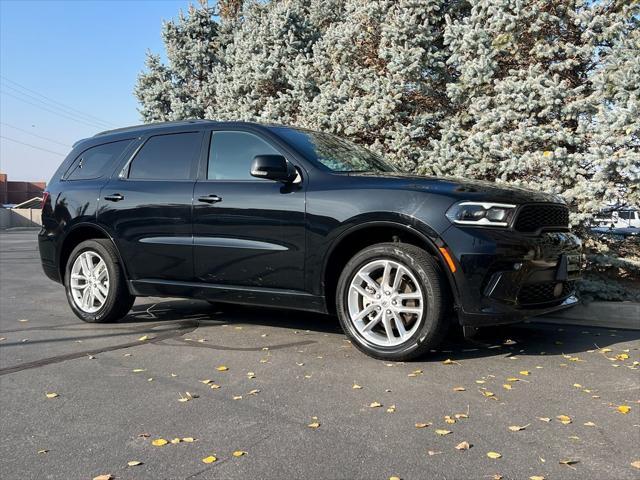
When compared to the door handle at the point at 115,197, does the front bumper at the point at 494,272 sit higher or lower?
lower

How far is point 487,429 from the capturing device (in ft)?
10.4

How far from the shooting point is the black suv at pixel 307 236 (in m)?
4.30

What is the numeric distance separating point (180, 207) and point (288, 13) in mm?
7035

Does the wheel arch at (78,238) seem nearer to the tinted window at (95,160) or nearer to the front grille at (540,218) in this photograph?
the tinted window at (95,160)

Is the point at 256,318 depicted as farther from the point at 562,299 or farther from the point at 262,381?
the point at 562,299

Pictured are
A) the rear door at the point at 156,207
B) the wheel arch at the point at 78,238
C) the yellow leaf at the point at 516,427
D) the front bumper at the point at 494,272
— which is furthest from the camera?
the wheel arch at the point at 78,238

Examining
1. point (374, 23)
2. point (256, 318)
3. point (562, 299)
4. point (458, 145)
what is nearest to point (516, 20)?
point (458, 145)

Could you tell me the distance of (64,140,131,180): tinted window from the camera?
20.8 ft

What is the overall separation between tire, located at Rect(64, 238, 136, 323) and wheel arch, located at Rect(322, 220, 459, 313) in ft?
7.74

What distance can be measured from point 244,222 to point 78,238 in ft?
7.88

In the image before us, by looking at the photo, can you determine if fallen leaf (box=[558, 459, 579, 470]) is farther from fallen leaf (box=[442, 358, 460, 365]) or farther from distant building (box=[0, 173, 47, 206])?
distant building (box=[0, 173, 47, 206])

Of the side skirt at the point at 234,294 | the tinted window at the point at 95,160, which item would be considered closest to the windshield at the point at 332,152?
the side skirt at the point at 234,294

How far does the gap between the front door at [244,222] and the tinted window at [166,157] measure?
248 millimetres

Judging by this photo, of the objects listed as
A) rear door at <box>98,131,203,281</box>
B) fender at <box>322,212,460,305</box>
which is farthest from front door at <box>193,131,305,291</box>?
fender at <box>322,212,460,305</box>
